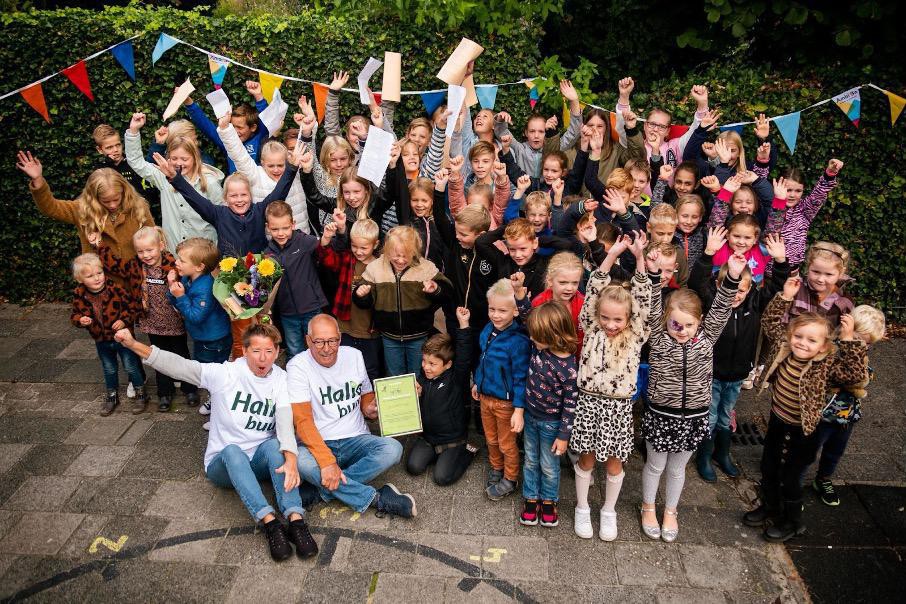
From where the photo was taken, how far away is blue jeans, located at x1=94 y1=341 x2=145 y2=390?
5.77 m

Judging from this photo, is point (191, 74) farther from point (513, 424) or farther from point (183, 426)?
point (513, 424)

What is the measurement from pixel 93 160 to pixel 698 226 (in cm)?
667

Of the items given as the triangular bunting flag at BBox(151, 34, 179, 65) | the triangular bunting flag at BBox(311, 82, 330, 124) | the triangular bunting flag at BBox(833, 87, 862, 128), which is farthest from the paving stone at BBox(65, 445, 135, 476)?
the triangular bunting flag at BBox(833, 87, 862, 128)

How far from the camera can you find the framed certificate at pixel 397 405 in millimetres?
4973

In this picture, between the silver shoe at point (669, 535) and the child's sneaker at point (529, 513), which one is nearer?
the silver shoe at point (669, 535)

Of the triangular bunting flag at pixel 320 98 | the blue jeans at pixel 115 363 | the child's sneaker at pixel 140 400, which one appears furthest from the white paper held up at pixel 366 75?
the child's sneaker at pixel 140 400

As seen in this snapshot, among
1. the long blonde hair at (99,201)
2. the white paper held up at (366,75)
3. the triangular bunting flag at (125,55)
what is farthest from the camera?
the triangular bunting flag at (125,55)

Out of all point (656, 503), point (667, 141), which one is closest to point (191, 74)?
point (667, 141)

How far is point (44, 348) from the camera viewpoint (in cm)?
712

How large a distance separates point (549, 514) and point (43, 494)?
3.71m

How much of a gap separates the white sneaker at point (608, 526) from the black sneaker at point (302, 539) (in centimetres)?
191

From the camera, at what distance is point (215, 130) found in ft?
23.5

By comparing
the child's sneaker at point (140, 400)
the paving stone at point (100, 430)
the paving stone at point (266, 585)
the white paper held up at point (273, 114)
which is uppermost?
the white paper held up at point (273, 114)

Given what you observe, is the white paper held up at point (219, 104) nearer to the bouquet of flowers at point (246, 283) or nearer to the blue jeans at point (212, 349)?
the bouquet of flowers at point (246, 283)
